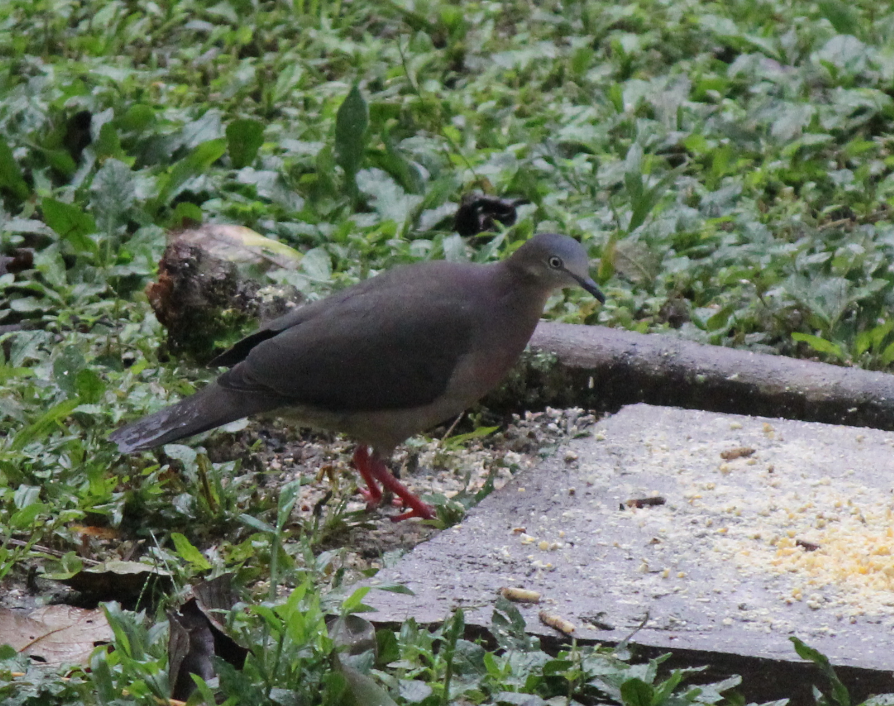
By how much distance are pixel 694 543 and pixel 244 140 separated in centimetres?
366

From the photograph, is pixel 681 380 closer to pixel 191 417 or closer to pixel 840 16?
pixel 191 417

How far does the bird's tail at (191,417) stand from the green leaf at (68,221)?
5.51 ft

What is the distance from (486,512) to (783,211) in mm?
2881

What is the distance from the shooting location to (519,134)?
22.6 ft

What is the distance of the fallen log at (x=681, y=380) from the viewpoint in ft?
15.1

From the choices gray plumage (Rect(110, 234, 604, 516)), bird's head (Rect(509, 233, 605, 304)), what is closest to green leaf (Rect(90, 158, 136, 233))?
gray plumage (Rect(110, 234, 604, 516))

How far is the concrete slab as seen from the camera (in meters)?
3.18

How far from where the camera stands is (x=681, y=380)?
4766 mm

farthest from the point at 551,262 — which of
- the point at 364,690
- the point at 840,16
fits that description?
the point at 840,16

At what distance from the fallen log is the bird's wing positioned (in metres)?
0.61

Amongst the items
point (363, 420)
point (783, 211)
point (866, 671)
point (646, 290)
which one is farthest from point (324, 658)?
point (783, 211)

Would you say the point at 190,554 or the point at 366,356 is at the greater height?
the point at 366,356

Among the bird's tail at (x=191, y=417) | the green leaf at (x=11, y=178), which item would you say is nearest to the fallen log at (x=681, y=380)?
the bird's tail at (x=191, y=417)

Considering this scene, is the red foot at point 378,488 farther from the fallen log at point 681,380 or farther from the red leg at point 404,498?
the fallen log at point 681,380
